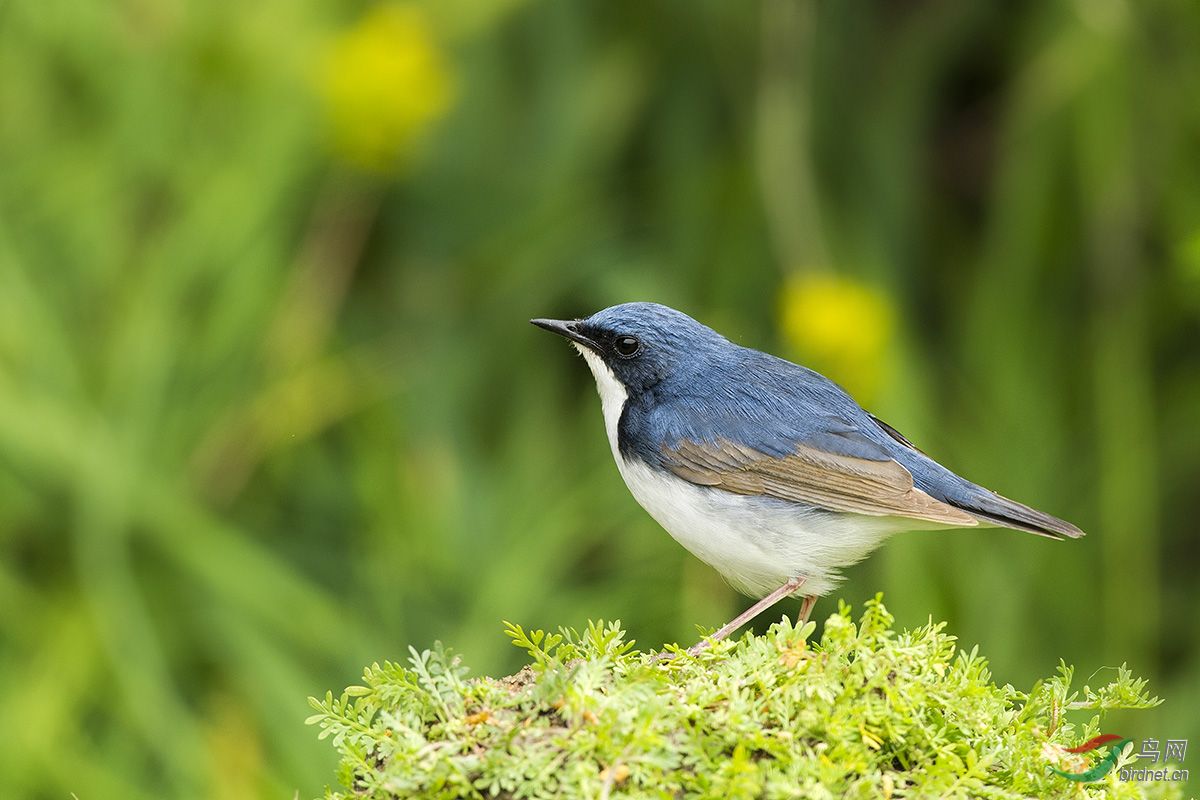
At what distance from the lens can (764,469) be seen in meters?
2.98

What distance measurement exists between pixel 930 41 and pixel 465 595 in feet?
9.12

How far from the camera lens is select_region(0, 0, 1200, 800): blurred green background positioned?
15.7 ft

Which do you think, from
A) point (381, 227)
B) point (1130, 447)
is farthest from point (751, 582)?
point (381, 227)

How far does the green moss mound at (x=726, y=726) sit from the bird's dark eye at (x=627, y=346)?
104 centimetres

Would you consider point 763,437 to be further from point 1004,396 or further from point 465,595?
point 1004,396

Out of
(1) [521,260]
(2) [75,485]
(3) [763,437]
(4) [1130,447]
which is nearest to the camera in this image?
(3) [763,437]

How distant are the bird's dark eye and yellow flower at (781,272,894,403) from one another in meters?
1.70

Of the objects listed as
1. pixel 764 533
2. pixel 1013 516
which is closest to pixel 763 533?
pixel 764 533

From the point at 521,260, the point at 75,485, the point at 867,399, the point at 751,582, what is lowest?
the point at 751,582

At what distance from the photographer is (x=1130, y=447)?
505 cm

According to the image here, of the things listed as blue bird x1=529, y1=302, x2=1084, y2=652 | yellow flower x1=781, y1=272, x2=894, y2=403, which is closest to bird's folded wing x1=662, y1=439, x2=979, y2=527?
blue bird x1=529, y1=302, x2=1084, y2=652

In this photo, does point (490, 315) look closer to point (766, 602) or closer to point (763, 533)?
point (763, 533)

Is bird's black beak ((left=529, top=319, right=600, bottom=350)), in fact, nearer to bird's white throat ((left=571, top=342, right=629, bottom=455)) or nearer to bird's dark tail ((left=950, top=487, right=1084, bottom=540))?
bird's white throat ((left=571, top=342, right=629, bottom=455))

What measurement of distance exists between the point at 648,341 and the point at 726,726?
1288 millimetres
